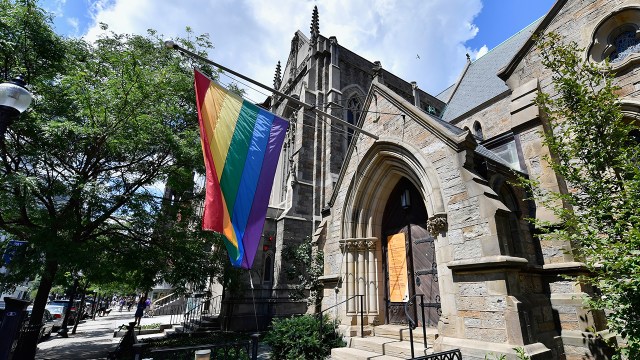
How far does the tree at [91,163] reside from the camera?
793 centimetres

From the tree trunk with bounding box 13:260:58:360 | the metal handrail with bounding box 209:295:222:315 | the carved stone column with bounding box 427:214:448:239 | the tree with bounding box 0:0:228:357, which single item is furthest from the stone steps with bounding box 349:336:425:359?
the metal handrail with bounding box 209:295:222:315

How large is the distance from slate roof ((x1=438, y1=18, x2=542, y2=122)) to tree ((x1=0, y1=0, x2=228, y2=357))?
40.0 ft

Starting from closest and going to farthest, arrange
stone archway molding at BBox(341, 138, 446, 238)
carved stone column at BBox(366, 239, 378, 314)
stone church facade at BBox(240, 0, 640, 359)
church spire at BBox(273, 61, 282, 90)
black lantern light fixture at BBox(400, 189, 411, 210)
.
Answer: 1. stone church facade at BBox(240, 0, 640, 359)
2. carved stone column at BBox(366, 239, 378, 314)
3. stone archway molding at BBox(341, 138, 446, 238)
4. black lantern light fixture at BBox(400, 189, 411, 210)
5. church spire at BBox(273, 61, 282, 90)

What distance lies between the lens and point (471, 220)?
6348mm

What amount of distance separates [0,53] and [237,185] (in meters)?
7.99

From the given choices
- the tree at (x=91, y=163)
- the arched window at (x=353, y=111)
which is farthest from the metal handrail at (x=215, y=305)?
the arched window at (x=353, y=111)

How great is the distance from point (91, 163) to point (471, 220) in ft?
35.3

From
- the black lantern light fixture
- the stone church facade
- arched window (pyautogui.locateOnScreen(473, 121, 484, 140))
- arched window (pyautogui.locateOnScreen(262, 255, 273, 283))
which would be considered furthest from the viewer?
arched window (pyautogui.locateOnScreen(262, 255, 273, 283))

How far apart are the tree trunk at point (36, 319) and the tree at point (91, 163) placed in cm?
3

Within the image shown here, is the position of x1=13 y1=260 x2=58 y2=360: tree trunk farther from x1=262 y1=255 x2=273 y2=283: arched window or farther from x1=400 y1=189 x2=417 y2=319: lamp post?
x1=262 y1=255 x2=273 y2=283: arched window

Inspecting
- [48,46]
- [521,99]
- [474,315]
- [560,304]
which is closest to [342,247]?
[474,315]

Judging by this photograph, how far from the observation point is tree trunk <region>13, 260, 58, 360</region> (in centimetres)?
782

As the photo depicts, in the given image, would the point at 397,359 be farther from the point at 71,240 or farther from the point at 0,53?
the point at 0,53

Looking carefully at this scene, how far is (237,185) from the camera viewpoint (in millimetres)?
5664
